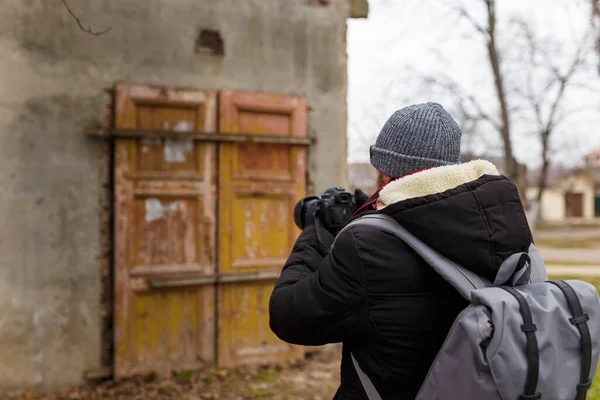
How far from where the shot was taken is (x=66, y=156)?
396 centimetres

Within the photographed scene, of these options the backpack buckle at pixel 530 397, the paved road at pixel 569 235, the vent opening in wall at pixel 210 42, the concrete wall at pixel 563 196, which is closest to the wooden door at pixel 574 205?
the concrete wall at pixel 563 196

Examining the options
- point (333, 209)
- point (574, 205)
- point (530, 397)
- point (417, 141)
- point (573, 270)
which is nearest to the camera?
point (530, 397)

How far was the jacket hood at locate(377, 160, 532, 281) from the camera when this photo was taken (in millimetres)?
1308

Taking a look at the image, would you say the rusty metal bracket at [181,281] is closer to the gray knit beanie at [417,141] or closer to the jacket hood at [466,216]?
the gray knit beanie at [417,141]

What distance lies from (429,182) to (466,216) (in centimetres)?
14

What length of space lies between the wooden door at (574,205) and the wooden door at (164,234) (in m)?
42.4

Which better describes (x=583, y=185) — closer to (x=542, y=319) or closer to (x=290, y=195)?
(x=290, y=195)

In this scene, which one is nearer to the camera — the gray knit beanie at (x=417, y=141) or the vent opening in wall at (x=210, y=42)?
the gray knit beanie at (x=417, y=141)

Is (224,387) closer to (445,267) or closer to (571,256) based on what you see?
(445,267)

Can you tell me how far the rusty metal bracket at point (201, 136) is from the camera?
4004 millimetres

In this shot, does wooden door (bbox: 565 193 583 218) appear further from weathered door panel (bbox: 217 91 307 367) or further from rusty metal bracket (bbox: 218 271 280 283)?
rusty metal bracket (bbox: 218 271 280 283)

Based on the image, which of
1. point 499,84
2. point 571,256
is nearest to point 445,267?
point 499,84

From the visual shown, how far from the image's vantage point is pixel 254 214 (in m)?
4.55

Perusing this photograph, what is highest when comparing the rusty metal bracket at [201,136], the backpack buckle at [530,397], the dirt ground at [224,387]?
the rusty metal bracket at [201,136]
